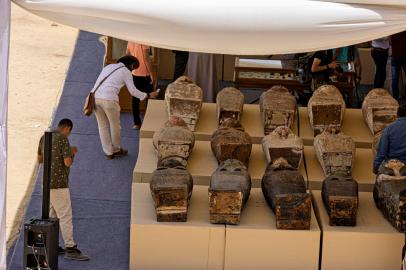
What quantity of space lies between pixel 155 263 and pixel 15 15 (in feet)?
28.6

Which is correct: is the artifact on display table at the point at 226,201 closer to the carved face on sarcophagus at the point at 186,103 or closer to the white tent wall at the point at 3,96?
the carved face on sarcophagus at the point at 186,103

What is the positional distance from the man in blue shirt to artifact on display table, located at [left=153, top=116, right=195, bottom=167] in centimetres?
175

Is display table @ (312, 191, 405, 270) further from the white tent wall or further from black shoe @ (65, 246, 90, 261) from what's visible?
the white tent wall

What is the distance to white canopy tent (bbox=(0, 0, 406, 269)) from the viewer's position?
639 cm

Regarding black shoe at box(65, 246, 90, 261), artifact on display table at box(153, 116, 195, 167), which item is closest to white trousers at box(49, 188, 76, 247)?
black shoe at box(65, 246, 90, 261)

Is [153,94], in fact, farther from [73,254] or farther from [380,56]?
[380,56]

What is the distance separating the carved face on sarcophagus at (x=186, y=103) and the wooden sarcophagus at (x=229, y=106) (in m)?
0.22

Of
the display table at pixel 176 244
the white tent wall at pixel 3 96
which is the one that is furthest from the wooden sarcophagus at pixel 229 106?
the white tent wall at pixel 3 96

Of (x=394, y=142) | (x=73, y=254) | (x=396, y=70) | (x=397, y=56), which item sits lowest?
(x=73, y=254)

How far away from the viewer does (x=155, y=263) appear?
8688 mm

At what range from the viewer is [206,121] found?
10820 millimetres

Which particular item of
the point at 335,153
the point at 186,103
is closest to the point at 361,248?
the point at 335,153

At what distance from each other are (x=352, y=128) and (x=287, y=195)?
2389 millimetres

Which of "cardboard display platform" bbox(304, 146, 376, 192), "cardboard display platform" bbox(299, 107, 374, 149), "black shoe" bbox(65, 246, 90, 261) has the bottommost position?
"black shoe" bbox(65, 246, 90, 261)
